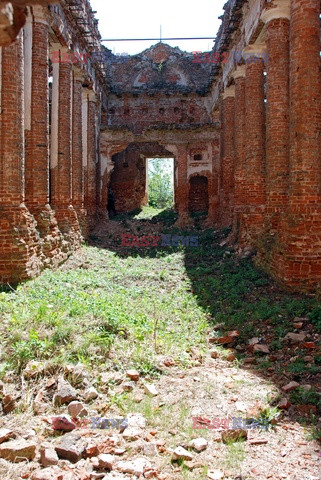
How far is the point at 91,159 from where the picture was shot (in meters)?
19.3

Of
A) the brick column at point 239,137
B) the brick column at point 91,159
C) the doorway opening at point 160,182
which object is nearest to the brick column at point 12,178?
the brick column at point 239,137

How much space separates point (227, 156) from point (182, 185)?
10.6 ft

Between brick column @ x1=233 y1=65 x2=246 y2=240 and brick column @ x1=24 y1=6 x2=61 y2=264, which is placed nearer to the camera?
brick column @ x1=24 y1=6 x2=61 y2=264

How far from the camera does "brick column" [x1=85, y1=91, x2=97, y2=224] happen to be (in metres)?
18.7

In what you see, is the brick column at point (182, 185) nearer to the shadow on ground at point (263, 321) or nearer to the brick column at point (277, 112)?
the shadow on ground at point (263, 321)

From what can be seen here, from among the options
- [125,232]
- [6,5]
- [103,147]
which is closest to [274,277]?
[6,5]

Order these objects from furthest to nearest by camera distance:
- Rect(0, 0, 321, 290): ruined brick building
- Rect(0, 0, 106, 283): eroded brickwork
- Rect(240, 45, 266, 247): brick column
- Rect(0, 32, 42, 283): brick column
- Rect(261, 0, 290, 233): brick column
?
Rect(240, 45, 266, 247): brick column → Rect(261, 0, 290, 233): brick column → Rect(0, 0, 106, 283): eroded brickwork → Rect(0, 32, 42, 283): brick column → Rect(0, 0, 321, 290): ruined brick building

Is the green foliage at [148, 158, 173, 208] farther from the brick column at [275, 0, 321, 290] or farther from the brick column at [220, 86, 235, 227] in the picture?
the brick column at [275, 0, 321, 290]

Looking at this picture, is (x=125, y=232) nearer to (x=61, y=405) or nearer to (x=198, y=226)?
(x=198, y=226)

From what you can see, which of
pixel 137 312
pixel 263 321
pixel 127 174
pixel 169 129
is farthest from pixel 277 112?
pixel 127 174

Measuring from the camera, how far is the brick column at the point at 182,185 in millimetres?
20578

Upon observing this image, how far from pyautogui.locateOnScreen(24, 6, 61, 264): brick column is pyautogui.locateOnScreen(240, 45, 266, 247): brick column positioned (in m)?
5.32

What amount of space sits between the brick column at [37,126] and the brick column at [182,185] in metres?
10.3

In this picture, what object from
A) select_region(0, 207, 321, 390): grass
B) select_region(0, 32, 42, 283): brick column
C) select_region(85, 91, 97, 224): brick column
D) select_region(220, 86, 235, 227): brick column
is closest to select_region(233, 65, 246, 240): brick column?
select_region(220, 86, 235, 227): brick column
